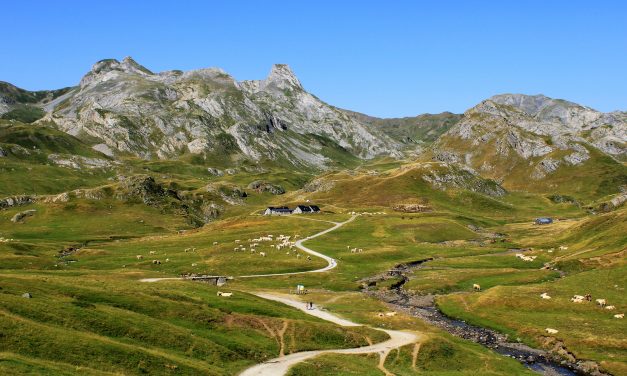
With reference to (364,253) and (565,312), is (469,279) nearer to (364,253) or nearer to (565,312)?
(565,312)

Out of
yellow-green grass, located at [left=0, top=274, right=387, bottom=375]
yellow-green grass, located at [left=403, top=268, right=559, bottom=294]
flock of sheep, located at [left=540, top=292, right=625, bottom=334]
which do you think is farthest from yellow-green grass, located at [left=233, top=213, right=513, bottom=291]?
flock of sheep, located at [left=540, top=292, right=625, bottom=334]

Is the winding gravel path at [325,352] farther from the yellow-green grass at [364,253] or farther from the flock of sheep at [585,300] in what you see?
the yellow-green grass at [364,253]

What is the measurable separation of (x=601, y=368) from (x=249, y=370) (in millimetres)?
46386

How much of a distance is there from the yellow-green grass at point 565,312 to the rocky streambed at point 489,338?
1708 mm

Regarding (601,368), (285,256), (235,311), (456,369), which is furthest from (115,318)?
(285,256)

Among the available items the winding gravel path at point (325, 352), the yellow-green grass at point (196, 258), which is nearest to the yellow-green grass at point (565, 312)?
the winding gravel path at point (325, 352)

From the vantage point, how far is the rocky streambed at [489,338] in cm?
7031

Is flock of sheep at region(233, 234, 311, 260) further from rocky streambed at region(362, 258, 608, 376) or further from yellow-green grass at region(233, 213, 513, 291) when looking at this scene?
rocky streambed at region(362, 258, 608, 376)

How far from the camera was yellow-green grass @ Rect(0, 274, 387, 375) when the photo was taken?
159ft

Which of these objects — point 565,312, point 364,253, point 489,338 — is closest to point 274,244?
point 364,253

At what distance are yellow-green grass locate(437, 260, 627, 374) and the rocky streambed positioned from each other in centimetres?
171

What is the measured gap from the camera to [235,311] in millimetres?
80500

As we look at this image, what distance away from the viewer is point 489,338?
8456cm

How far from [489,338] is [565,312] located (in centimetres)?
1863
